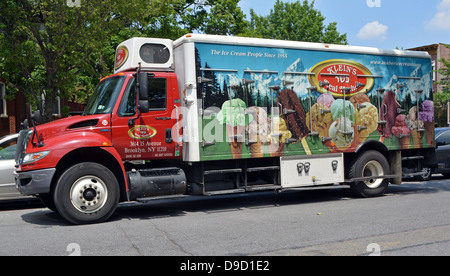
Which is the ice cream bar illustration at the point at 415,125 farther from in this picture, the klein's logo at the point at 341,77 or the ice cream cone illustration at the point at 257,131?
the ice cream cone illustration at the point at 257,131

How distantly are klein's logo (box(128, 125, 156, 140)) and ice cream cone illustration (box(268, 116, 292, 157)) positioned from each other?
8.21ft

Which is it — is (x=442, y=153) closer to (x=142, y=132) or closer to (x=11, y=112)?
(x=142, y=132)

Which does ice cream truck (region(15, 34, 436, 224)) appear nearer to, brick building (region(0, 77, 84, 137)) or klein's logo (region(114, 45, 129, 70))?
klein's logo (region(114, 45, 129, 70))

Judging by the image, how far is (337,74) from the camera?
10.7m

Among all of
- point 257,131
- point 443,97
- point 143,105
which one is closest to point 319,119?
point 257,131

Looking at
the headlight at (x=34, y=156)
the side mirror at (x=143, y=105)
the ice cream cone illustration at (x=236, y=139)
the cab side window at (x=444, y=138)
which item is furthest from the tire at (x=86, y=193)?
the cab side window at (x=444, y=138)

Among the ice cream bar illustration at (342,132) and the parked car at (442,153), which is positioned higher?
the ice cream bar illustration at (342,132)

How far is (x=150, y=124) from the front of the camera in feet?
29.0

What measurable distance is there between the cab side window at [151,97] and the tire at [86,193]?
1.16 metres

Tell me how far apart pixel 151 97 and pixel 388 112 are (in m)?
5.78

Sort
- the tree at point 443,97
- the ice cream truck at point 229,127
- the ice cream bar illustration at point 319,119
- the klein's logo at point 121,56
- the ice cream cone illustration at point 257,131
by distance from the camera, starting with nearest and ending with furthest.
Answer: the ice cream truck at point 229,127, the klein's logo at point 121,56, the ice cream cone illustration at point 257,131, the ice cream bar illustration at point 319,119, the tree at point 443,97

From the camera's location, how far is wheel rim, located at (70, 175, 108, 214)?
26.4ft

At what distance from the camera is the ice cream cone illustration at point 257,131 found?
378 inches
